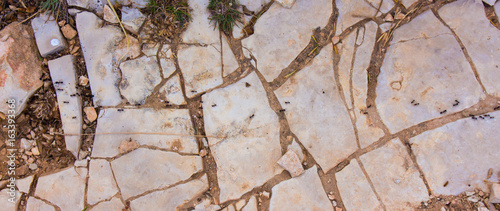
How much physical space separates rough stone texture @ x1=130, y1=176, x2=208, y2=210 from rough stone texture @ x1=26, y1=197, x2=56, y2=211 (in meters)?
0.93

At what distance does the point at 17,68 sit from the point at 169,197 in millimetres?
2167

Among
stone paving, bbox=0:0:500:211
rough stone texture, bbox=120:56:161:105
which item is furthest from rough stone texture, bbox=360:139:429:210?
rough stone texture, bbox=120:56:161:105

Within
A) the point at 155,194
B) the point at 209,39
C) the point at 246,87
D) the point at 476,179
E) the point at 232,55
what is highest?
the point at 209,39

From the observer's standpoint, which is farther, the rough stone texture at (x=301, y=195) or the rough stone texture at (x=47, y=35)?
the rough stone texture at (x=47, y=35)

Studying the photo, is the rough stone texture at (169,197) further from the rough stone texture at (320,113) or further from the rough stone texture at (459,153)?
the rough stone texture at (459,153)

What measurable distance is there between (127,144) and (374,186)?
8.70ft

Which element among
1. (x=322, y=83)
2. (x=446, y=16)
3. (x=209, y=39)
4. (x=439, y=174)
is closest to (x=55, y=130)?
(x=209, y=39)

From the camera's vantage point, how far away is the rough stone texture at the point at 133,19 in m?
3.06

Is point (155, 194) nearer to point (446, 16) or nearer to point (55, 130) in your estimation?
point (55, 130)

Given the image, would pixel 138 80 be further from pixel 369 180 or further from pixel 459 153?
pixel 459 153

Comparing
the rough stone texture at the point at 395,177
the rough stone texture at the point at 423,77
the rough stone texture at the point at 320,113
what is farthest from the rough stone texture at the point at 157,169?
the rough stone texture at the point at 423,77

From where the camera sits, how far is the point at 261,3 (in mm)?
3096

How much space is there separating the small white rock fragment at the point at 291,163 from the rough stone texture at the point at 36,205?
253 centimetres

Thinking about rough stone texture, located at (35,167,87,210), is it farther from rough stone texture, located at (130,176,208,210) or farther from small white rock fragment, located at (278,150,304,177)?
small white rock fragment, located at (278,150,304,177)
